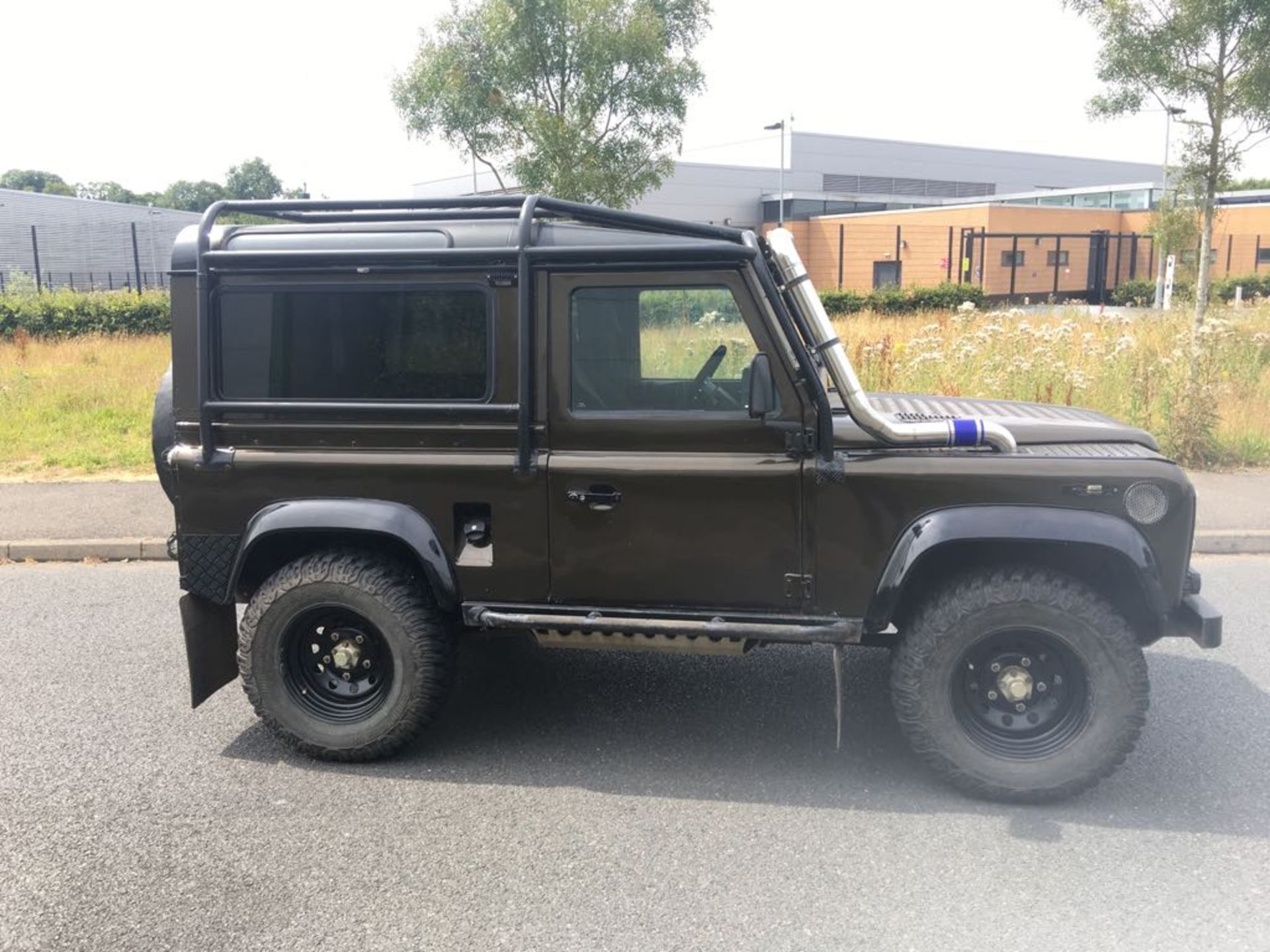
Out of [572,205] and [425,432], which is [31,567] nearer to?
[425,432]

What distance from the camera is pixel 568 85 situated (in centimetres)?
2047

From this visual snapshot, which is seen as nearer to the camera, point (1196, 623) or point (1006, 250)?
point (1196, 623)

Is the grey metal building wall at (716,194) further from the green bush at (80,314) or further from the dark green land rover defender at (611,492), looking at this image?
the dark green land rover defender at (611,492)

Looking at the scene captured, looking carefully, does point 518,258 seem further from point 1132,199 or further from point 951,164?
point 951,164

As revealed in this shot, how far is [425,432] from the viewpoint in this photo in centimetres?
412

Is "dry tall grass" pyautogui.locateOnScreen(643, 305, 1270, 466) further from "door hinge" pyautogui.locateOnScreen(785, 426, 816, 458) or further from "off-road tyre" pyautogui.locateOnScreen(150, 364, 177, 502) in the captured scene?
"off-road tyre" pyautogui.locateOnScreen(150, 364, 177, 502)

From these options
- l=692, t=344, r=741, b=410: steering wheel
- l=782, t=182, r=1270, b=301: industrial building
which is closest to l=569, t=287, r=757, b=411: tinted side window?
l=692, t=344, r=741, b=410: steering wheel

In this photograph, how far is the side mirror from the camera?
3.73 m

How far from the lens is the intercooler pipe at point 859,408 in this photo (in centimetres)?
389

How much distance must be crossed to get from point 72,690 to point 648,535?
10.5 ft

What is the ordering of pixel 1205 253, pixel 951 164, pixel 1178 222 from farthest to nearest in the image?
pixel 951 164
pixel 1178 222
pixel 1205 253

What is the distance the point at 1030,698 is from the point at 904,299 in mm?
24658

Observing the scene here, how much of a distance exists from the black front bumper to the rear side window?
9.12ft

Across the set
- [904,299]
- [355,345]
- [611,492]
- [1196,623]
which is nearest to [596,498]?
[611,492]
